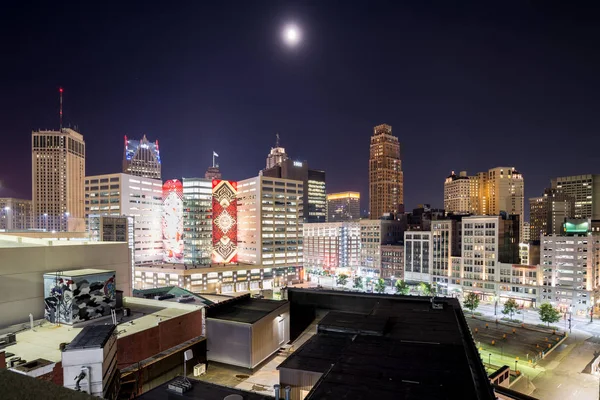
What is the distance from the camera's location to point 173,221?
116188 millimetres

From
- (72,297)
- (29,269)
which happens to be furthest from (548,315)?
(29,269)

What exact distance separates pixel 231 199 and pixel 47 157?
472ft

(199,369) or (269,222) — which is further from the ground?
(269,222)

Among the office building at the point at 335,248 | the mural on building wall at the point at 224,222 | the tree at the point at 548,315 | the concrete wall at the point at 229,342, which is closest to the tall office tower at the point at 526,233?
the office building at the point at 335,248

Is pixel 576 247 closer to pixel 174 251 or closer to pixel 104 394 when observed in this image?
pixel 104 394

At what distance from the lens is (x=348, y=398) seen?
975 cm

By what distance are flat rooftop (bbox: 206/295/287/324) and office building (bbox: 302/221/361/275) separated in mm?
107905

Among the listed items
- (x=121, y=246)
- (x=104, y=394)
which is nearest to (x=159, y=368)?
(x=104, y=394)

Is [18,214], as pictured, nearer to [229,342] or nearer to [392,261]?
[392,261]

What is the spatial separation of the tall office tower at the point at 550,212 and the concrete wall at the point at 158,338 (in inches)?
6324

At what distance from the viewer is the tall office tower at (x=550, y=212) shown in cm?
15688

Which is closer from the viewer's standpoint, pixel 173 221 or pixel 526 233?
pixel 173 221

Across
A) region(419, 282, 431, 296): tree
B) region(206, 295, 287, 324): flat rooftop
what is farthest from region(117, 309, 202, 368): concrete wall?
region(419, 282, 431, 296): tree

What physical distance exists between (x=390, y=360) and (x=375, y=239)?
11318 centimetres
